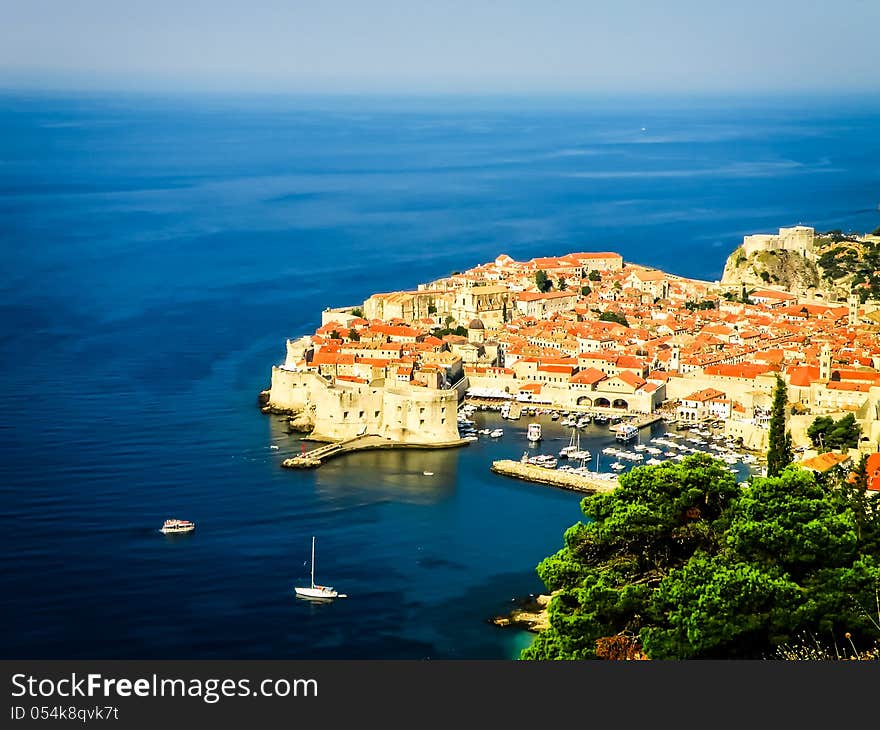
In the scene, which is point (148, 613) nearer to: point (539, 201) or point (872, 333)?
point (872, 333)

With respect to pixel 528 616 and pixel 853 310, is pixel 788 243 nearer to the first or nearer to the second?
pixel 853 310

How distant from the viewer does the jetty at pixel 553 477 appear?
12656 mm

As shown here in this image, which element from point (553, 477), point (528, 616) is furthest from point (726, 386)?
point (528, 616)

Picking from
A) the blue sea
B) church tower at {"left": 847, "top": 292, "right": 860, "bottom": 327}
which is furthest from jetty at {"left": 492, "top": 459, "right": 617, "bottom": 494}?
church tower at {"left": 847, "top": 292, "right": 860, "bottom": 327}

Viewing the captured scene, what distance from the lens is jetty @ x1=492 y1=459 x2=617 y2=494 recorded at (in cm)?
1266

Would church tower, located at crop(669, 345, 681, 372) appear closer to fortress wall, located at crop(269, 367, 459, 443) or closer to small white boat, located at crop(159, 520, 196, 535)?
fortress wall, located at crop(269, 367, 459, 443)

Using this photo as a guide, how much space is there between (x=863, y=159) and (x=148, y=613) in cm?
4575

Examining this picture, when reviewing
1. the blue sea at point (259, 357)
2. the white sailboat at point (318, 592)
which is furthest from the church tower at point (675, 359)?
the white sailboat at point (318, 592)

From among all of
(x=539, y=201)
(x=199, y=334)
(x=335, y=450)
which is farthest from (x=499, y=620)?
(x=539, y=201)

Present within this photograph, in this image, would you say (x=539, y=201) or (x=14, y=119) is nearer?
(x=539, y=201)

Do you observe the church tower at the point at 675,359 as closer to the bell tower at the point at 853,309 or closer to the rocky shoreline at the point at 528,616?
the bell tower at the point at 853,309

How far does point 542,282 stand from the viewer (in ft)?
70.9

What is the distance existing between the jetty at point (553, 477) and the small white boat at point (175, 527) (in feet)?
10.1

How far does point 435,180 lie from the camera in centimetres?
4709
